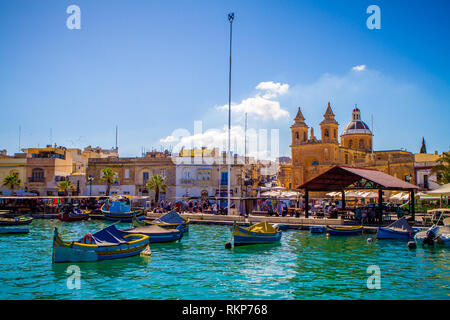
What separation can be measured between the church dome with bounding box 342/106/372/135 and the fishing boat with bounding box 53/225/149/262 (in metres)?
66.6

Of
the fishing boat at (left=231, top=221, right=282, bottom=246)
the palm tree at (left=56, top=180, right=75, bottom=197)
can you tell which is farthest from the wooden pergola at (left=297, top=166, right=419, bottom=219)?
the palm tree at (left=56, top=180, right=75, bottom=197)

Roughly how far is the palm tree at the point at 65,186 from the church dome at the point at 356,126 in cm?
A: 5228

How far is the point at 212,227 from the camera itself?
1334 inches

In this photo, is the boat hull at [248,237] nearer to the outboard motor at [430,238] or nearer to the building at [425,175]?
the outboard motor at [430,238]

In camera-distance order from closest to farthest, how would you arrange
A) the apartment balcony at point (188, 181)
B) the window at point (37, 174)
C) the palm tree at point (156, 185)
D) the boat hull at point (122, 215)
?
the boat hull at point (122, 215), the palm tree at point (156, 185), the apartment balcony at point (188, 181), the window at point (37, 174)

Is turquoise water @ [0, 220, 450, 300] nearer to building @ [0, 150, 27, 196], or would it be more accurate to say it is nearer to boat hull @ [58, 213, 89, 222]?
boat hull @ [58, 213, 89, 222]

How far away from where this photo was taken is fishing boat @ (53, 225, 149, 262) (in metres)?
17.4

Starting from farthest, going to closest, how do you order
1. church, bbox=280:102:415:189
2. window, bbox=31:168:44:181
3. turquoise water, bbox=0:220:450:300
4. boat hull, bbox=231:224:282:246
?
church, bbox=280:102:415:189
window, bbox=31:168:44:181
boat hull, bbox=231:224:282:246
turquoise water, bbox=0:220:450:300

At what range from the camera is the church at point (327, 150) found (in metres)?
68.5

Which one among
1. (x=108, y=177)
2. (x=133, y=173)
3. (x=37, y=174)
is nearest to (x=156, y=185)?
(x=108, y=177)

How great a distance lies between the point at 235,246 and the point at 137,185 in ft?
113

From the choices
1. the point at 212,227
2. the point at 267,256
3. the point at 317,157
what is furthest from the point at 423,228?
the point at 317,157

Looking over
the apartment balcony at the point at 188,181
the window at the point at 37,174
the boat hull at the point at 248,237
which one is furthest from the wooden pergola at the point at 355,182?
the window at the point at 37,174

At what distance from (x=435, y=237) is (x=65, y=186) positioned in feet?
142
